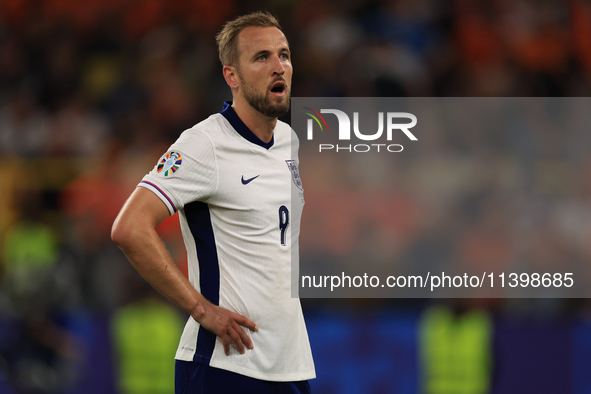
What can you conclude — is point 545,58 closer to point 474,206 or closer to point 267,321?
point 474,206

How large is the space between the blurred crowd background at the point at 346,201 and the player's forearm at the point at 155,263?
9.31 feet

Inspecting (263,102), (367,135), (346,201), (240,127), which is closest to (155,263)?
(240,127)

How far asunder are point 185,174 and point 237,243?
356 millimetres

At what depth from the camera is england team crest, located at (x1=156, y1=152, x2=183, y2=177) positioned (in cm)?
279

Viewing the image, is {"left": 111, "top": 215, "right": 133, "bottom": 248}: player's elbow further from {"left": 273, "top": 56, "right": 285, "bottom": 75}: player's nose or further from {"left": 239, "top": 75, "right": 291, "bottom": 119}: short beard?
{"left": 273, "top": 56, "right": 285, "bottom": 75}: player's nose

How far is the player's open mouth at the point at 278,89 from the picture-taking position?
9.98 ft

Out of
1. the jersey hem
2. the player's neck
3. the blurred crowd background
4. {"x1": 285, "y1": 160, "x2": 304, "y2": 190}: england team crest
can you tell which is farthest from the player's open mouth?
the blurred crowd background

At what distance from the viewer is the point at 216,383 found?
113 inches

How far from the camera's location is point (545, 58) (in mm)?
7395

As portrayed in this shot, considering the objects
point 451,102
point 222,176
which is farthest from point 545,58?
point 222,176

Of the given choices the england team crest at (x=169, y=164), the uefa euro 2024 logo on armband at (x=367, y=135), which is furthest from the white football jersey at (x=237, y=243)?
the uefa euro 2024 logo on armband at (x=367, y=135)

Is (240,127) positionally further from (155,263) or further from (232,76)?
(155,263)

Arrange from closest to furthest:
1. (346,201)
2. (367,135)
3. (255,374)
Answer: (255,374) < (367,135) < (346,201)

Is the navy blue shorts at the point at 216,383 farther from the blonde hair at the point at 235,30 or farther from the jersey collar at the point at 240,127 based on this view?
the blonde hair at the point at 235,30
